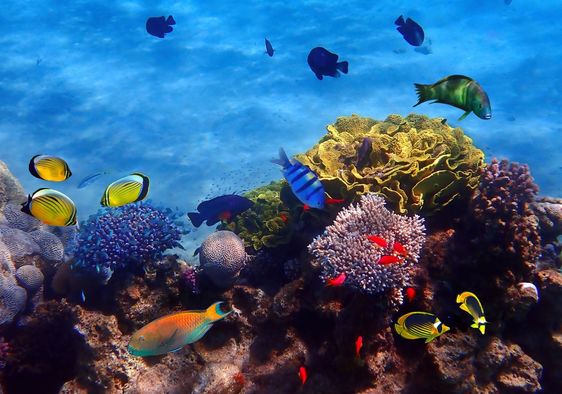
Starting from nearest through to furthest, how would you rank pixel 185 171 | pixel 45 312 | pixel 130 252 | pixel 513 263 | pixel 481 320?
1. pixel 481 320
2. pixel 513 263
3. pixel 130 252
4. pixel 45 312
5. pixel 185 171

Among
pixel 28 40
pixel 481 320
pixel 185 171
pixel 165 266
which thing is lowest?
pixel 28 40

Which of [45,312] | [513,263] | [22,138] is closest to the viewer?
[513,263]

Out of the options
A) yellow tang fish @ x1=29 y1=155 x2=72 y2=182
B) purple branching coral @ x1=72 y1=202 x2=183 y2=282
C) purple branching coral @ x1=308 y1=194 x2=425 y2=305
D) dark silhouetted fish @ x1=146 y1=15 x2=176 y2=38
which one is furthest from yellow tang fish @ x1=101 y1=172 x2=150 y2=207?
dark silhouetted fish @ x1=146 y1=15 x2=176 y2=38

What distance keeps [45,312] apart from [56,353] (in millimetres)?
503

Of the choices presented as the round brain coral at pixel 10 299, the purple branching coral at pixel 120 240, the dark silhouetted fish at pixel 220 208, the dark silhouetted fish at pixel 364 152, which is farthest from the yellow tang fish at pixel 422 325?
the round brain coral at pixel 10 299

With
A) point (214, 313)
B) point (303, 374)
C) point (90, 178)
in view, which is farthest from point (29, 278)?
point (303, 374)

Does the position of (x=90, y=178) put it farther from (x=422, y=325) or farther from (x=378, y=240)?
(x=422, y=325)

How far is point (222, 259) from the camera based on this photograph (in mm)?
4527

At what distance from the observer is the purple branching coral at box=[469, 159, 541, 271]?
3.97 meters

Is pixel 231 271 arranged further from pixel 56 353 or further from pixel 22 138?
pixel 22 138

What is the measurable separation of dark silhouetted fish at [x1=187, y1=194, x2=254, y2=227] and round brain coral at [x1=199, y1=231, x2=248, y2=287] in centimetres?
57

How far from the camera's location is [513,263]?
13.2ft

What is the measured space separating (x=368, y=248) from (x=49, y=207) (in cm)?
283

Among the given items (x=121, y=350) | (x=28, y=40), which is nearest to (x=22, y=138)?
(x=28, y=40)
